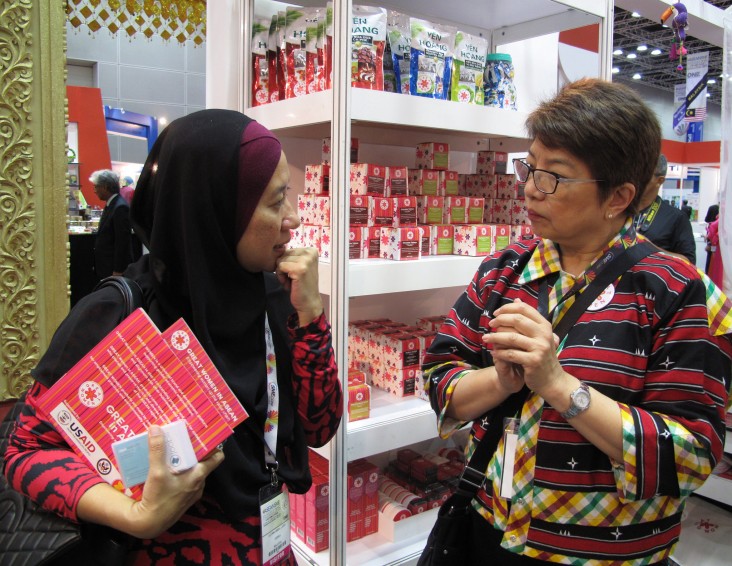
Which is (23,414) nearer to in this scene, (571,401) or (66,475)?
(66,475)

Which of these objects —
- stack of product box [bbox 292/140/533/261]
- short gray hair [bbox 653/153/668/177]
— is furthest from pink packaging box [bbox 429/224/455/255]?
short gray hair [bbox 653/153/668/177]

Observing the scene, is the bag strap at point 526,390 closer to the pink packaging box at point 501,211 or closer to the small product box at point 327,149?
the small product box at point 327,149

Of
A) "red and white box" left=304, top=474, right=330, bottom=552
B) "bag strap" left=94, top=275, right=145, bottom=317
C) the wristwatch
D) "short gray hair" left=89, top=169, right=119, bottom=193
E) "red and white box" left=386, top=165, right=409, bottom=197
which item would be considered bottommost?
"red and white box" left=304, top=474, right=330, bottom=552

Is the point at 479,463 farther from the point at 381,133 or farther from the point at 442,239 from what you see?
the point at 381,133

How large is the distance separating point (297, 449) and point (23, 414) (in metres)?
0.53

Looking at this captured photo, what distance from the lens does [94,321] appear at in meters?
1.01

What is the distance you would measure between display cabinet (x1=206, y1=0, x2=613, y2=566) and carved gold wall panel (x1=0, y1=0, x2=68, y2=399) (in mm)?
687

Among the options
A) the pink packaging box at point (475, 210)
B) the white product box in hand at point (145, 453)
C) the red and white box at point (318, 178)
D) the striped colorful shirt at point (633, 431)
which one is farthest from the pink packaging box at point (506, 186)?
the white product box in hand at point (145, 453)

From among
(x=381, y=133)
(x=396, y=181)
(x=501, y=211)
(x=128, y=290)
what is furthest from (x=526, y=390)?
(x=381, y=133)

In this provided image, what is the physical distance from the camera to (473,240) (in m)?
2.55

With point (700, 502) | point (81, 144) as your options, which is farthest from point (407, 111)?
point (81, 144)

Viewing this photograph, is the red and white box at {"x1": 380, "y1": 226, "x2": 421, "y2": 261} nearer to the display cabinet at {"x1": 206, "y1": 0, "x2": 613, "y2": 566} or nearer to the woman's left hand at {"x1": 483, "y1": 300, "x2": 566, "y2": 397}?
the display cabinet at {"x1": 206, "y1": 0, "x2": 613, "y2": 566}

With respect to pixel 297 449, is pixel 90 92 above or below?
above

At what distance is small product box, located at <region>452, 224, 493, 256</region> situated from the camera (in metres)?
2.55
